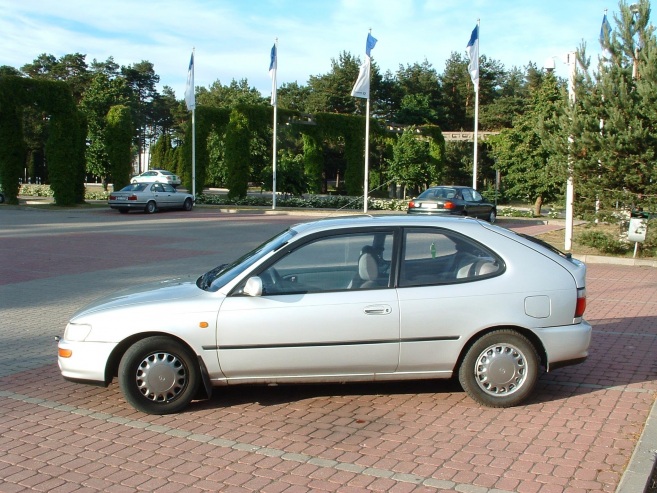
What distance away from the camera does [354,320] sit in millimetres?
5512

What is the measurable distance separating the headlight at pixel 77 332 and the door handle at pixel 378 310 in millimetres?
2244

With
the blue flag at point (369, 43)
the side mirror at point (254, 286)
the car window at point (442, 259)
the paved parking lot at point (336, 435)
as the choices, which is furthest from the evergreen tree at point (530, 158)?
the side mirror at point (254, 286)

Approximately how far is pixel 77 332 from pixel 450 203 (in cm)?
1978

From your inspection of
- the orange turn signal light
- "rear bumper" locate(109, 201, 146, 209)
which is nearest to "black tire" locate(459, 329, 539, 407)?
the orange turn signal light

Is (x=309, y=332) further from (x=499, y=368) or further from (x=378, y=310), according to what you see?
(x=499, y=368)

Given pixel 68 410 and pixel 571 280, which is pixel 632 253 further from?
pixel 68 410

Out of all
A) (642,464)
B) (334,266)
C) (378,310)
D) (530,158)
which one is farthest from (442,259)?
(530,158)

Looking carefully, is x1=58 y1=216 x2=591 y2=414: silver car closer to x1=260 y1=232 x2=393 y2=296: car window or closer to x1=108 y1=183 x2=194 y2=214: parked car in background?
x1=260 y1=232 x2=393 y2=296: car window

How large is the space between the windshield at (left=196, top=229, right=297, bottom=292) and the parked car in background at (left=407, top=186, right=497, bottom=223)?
58.0 feet

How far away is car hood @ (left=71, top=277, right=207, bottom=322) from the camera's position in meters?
5.68

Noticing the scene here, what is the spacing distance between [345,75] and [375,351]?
65.6 metres

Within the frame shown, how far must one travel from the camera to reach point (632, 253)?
55.4 feet

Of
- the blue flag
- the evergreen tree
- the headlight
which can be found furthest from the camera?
the evergreen tree

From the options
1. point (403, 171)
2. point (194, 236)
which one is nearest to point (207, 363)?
point (194, 236)
